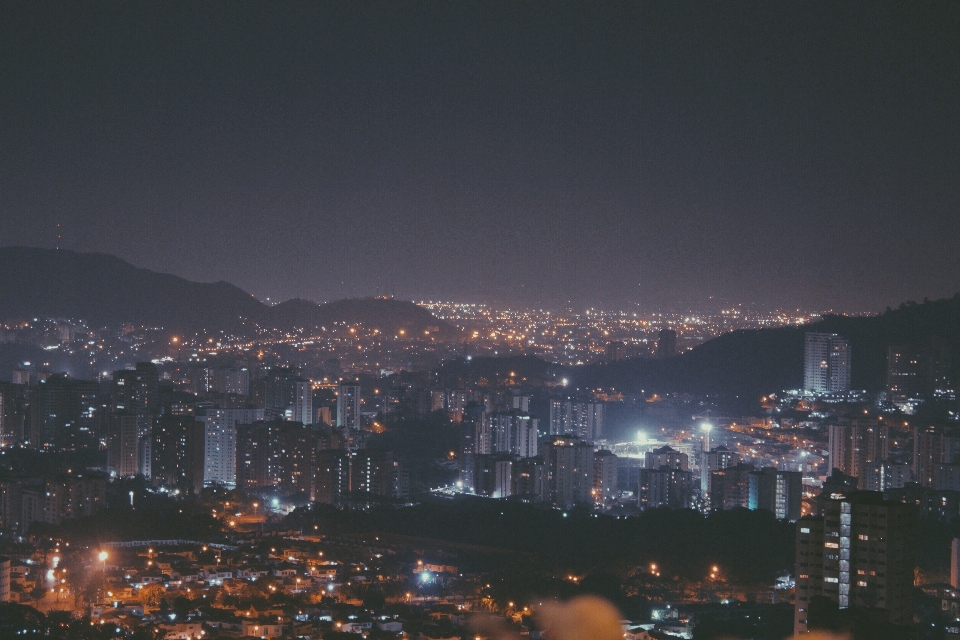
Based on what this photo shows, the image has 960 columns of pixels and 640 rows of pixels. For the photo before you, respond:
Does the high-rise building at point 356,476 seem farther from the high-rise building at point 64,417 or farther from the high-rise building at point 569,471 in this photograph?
the high-rise building at point 64,417

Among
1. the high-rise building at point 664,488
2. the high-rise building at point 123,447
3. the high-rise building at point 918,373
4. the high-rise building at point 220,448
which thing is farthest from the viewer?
the high-rise building at point 918,373

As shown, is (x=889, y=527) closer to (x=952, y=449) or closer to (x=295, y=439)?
(x=952, y=449)

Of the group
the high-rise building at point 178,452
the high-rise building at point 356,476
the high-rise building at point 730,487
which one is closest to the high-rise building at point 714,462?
the high-rise building at point 730,487

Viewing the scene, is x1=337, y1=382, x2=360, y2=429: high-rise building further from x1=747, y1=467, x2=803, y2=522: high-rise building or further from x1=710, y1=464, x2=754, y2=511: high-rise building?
x1=747, y1=467, x2=803, y2=522: high-rise building

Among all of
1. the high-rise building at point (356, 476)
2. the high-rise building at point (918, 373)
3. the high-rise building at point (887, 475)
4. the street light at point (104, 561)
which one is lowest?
the street light at point (104, 561)

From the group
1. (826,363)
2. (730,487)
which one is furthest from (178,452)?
(826,363)

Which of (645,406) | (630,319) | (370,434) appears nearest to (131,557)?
(370,434)
